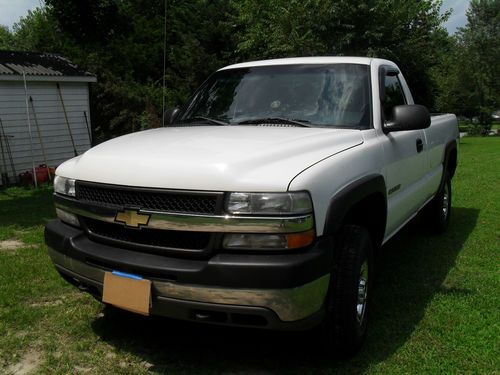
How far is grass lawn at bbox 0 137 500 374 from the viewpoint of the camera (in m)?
3.12

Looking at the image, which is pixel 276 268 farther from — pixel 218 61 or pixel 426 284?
pixel 218 61

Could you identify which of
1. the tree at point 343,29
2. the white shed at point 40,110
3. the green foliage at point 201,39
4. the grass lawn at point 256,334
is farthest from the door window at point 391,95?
the tree at point 343,29

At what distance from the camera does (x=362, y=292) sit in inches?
130

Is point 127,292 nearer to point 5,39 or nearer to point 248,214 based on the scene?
point 248,214

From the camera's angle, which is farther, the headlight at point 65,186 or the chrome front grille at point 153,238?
the headlight at point 65,186

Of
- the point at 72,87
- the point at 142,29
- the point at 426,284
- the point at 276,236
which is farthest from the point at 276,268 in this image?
the point at 142,29

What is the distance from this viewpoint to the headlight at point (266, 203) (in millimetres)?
2574

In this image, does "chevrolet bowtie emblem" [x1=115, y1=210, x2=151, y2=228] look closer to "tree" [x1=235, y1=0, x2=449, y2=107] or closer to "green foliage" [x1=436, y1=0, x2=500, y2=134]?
"tree" [x1=235, y1=0, x2=449, y2=107]

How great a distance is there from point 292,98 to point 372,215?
105 centimetres

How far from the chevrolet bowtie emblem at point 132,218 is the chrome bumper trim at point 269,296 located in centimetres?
32

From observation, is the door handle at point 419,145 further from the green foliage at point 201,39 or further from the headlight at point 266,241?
the green foliage at point 201,39

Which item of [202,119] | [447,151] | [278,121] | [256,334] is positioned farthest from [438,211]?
[256,334]

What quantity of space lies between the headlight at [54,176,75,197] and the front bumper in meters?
0.58

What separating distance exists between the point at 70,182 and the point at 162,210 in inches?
32.3
